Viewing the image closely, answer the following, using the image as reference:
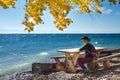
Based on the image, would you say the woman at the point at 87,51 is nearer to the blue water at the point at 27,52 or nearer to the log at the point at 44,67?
the log at the point at 44,67

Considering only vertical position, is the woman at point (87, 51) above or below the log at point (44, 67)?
above

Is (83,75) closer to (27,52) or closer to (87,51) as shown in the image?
(87,51)

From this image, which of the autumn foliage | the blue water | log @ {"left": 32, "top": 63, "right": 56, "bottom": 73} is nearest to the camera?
the autumn foliage

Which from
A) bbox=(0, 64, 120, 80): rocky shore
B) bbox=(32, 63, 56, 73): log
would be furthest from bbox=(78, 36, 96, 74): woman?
bbox=(32, 63, 56, 73): log

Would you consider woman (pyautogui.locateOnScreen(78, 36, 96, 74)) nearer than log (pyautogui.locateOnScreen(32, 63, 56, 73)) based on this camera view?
Yes

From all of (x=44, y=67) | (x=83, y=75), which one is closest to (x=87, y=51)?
(x=83, y=75)

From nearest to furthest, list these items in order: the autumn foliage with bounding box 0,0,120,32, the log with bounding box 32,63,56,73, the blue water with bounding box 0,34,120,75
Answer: the autumn foliage with bounding box 0,0,120,32 → the log with bounding box 32,63,56,73 → the blue water with bounding box 0,34,120,75

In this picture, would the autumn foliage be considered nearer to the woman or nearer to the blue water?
the woman

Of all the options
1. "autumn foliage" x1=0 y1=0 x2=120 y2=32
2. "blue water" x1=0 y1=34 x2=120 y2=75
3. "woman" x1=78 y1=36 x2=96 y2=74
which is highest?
"autumn foliage" x1=0 y1=0 x2=120 y2=32

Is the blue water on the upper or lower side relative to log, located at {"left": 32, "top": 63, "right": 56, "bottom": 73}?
lower

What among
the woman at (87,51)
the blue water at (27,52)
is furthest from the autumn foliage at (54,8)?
the blue water at (27,52)

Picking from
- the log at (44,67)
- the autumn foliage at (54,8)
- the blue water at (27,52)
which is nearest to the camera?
the autumn foliage at (54,8)

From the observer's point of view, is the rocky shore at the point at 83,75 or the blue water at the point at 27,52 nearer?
the rocky shore at the point at 83,75

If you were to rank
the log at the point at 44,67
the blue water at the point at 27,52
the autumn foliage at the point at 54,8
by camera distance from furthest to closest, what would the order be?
1. the blue water at the point at 27,52
2. the log at the point at 44,67
3. the autumn foliage at the point at 54,8
